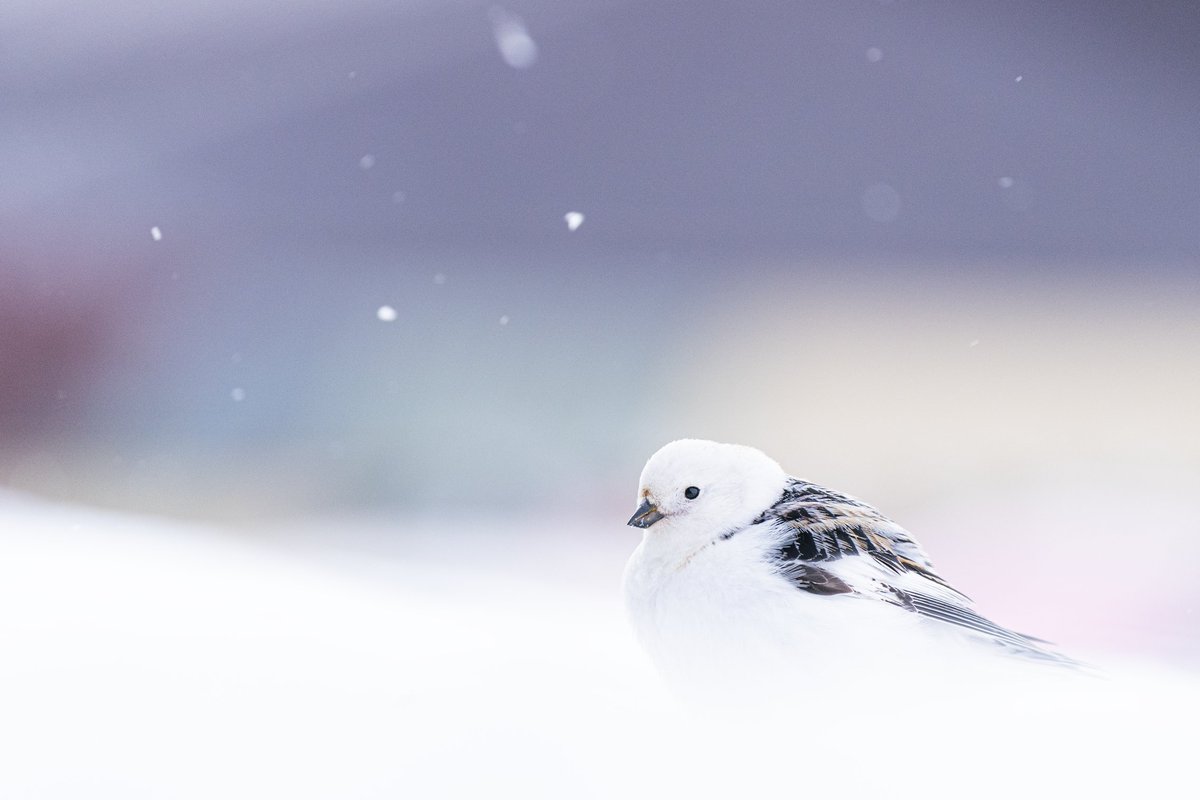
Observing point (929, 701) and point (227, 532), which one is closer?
point (929, 701)

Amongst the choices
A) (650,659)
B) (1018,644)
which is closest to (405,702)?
(650,659)

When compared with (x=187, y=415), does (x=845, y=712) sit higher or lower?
lower

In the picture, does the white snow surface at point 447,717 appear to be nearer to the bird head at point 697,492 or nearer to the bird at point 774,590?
the bird at point 774,590

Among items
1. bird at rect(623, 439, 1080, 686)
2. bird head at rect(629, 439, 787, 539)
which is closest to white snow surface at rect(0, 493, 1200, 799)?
bird at rect(623, 439, 1080, 686)

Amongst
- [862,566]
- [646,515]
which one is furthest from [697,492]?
[862,566]

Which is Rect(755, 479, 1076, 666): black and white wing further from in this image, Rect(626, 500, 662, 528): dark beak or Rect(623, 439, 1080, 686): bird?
Rect(626, 500, 662, 528): dark beak

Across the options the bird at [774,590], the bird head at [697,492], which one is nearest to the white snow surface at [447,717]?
the bird at [774,590]

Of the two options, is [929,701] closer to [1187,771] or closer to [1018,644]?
[1018,644]
